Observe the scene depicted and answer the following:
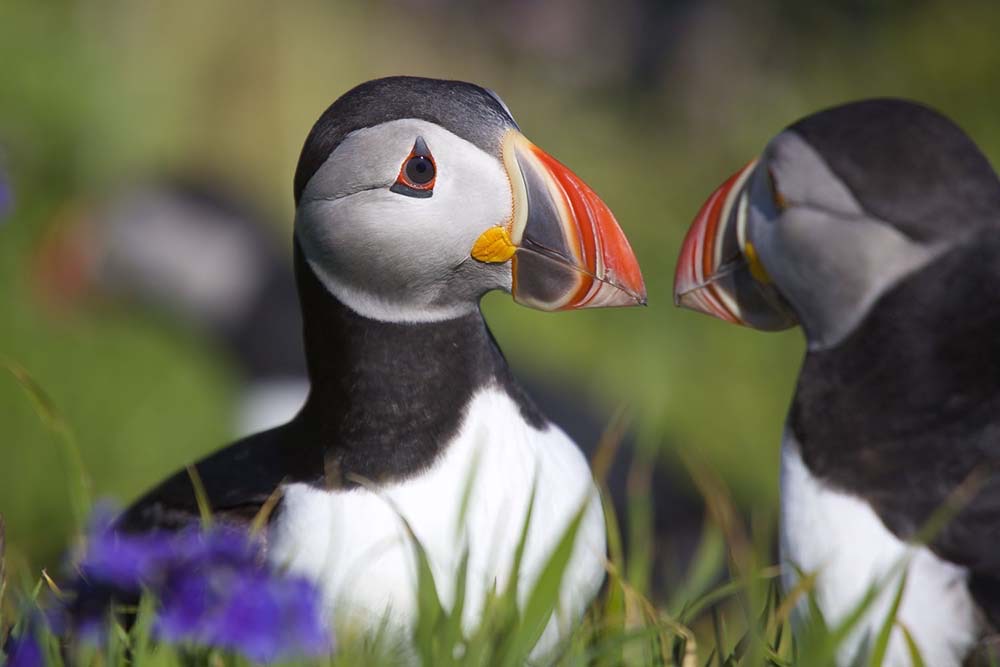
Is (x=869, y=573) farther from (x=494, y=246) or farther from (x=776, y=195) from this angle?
(x=494, y=246)

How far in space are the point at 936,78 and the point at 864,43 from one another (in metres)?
0.70

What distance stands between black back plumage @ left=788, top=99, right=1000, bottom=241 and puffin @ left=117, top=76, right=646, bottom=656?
1.65 feet

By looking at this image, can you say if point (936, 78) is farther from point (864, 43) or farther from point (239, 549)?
point (239, 549)

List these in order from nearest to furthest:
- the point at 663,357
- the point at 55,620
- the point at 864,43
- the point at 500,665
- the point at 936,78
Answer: the point at 500,665 → the point at 55,620 → the point at 663,357 → the point at 936,78 → the point at 864,43

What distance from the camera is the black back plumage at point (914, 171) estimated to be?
7.85ft

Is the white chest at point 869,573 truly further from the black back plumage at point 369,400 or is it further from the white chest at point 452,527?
the black back plumage at point 369,400

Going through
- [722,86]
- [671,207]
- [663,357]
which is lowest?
[663,357]

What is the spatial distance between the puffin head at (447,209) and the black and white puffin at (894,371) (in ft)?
1.32

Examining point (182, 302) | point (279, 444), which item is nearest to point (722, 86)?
point (182, 302)

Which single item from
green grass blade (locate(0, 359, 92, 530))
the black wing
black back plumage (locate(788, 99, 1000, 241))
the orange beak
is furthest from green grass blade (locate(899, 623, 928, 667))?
green grass blade (locate(0, 359, 92, 530))

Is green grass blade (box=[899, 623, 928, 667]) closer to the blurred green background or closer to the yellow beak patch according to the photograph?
the yellow beak patch

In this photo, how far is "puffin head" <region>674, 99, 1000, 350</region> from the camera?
2396 mm

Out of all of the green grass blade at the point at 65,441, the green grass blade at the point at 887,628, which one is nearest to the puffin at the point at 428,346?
the green grass blade at the point at 65,441

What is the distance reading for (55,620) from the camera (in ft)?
8.59
